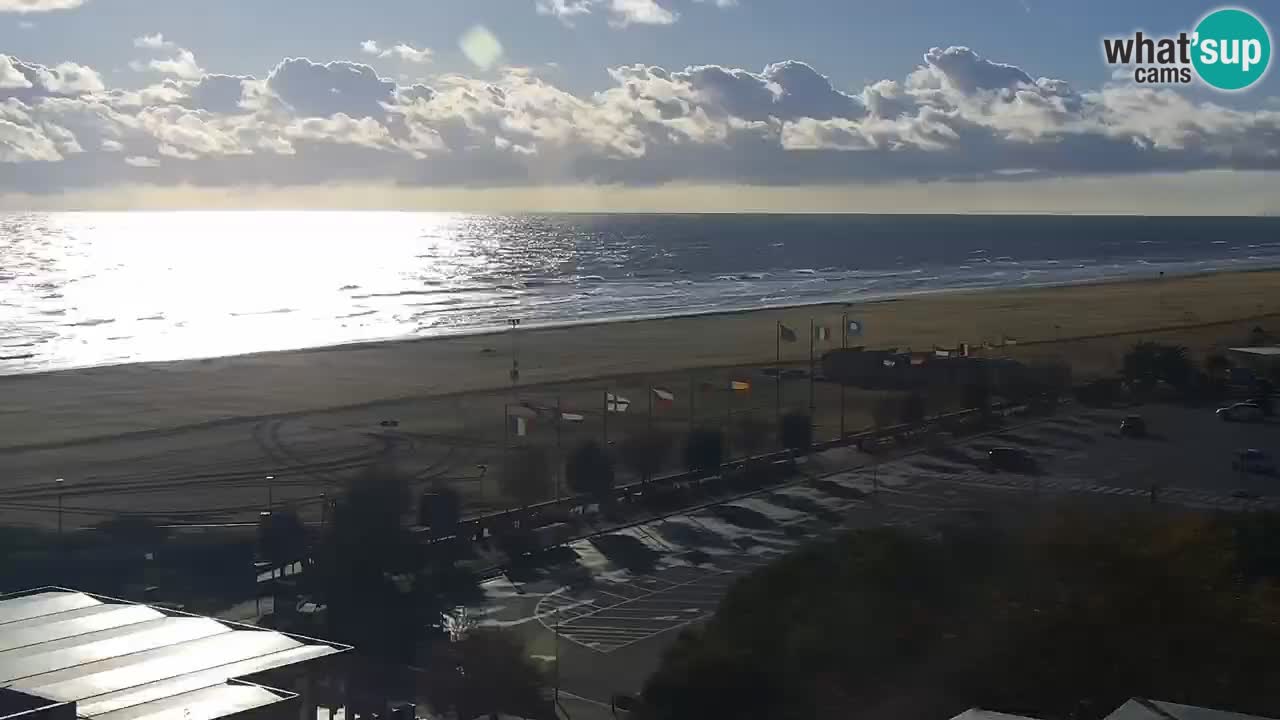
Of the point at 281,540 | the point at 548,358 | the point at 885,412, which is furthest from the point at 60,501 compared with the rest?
the point at 548,358

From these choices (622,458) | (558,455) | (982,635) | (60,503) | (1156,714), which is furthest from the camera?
(558,455)

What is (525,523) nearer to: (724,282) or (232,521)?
(232,521)

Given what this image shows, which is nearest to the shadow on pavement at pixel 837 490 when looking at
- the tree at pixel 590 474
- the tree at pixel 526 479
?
the tree at pixel 590 474

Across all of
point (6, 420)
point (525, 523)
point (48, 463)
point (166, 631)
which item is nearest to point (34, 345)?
point (6, 420)

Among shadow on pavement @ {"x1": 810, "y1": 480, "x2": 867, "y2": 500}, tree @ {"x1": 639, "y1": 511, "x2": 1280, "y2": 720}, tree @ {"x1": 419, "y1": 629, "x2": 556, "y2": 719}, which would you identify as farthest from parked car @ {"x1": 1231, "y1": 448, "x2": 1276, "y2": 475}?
tree @ {"x1": 419, "y1": 629, "x2": 556, "y2": 719}

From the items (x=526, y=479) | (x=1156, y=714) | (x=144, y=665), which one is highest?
(x=1156, y=714)

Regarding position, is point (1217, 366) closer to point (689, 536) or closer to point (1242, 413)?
point (1242, 413)
